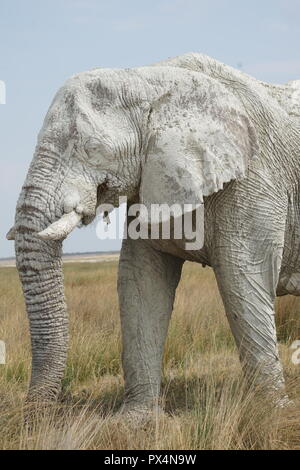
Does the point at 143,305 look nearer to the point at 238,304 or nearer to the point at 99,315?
the point at 238,304

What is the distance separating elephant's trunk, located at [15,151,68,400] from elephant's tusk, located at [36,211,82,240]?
0.10m

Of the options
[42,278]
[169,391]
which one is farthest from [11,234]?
[169,391]

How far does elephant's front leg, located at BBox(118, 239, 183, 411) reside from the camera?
5.02 m

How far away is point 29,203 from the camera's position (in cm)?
424

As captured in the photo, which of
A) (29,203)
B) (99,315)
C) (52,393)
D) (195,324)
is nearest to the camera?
(29,203)

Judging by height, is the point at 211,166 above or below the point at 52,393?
above

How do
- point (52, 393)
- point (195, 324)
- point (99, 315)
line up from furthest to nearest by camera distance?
1. point (99, 315)
2. point (195, 324)
3. point (52, 393)

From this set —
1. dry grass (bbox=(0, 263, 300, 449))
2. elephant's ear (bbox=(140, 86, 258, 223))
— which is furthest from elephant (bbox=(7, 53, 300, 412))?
dry grass (bbox=(0, 263, 300, 449))

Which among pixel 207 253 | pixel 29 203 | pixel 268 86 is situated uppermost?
pixel 268 86

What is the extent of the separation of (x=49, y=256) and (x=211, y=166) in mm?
1060

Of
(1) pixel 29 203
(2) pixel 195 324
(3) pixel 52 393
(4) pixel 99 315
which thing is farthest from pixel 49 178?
(4) pixel 99 315

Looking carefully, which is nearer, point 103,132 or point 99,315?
point 103,132

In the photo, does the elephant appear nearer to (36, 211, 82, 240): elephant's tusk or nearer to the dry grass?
(36, 211, 82, 240): elephant's tusk

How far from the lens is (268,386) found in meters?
4.64
